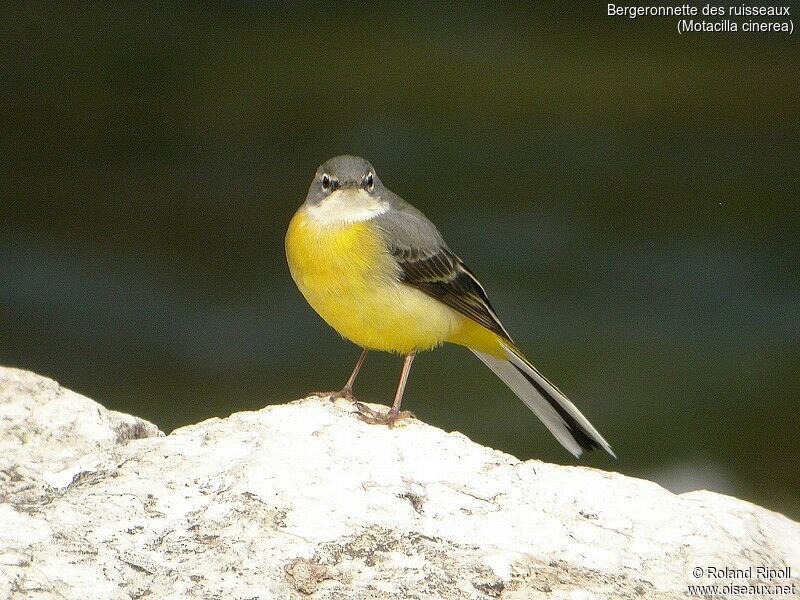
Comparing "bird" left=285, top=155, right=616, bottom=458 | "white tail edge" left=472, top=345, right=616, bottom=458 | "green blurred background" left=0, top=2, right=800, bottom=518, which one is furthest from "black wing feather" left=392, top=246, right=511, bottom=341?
"green blurred background" left=0, top=2, right=800, bottom=518

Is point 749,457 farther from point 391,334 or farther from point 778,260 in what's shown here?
point 391,334

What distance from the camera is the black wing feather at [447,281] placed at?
6.48m

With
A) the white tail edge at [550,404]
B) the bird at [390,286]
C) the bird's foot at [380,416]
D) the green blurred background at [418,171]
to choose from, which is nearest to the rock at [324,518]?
the bird's foot at [380,416]

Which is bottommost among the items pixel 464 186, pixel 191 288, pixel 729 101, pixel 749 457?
pixel 749 457

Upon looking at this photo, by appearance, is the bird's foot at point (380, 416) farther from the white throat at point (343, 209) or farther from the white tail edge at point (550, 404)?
the white tail edge at point (550, 404)

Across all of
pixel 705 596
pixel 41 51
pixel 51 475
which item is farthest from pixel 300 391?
pixel 705 596

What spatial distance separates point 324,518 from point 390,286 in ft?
7.42

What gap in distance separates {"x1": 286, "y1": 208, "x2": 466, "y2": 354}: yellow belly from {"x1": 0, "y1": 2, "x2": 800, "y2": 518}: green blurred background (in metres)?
5.68

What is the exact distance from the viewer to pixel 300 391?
11.9m

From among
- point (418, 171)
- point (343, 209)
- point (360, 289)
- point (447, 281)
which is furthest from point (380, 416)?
point (418, 171)

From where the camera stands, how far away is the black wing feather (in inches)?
255

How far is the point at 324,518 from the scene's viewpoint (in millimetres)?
4203

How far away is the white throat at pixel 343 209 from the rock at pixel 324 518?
150 centimetres

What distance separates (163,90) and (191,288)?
2361 millimetres
